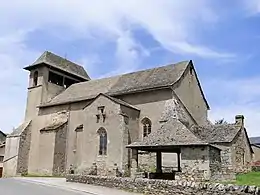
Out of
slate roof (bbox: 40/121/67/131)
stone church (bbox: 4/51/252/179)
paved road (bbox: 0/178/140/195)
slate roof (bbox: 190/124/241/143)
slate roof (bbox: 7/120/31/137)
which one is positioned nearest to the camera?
paved road (bbox: 0/178/140/195)

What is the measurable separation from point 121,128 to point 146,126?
3135 millimetres

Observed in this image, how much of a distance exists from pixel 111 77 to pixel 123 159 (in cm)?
1439

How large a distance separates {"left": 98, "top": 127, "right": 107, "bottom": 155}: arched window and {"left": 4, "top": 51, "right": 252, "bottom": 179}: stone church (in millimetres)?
93

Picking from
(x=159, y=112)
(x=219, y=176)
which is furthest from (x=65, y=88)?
(x=219, y=176)

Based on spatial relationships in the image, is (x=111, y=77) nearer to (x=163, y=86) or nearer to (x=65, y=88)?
(x=65, y=88)

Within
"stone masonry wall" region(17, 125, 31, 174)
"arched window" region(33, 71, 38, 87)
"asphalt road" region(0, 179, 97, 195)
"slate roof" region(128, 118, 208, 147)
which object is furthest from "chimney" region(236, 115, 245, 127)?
"arched window" region(33, 71, 38, 87)

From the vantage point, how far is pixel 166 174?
22406 millimetres

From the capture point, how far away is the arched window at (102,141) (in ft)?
97.8

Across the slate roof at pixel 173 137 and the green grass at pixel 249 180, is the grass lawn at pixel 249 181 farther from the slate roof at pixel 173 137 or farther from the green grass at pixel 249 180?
the slate roof at pixel 173 137

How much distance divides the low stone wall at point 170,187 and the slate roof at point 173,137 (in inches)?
124

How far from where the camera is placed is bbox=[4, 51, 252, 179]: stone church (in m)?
27.3

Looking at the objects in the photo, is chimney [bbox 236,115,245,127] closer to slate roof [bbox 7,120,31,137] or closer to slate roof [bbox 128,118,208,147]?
slate roof [bbox 128,118,208,147]

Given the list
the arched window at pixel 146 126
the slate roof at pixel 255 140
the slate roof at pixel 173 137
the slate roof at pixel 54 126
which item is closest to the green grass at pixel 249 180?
the slate roof at pixel 173 137

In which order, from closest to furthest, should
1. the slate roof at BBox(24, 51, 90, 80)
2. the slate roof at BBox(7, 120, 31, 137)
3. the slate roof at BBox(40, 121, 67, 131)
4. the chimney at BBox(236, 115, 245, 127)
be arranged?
1. the chimney at BBox(236, 115, 245, 127)
2. the slate roof at BBox(40, 121, 67, 131)
3. the slate roof at BBox(7, 120, 31, 137)
4. the slate roof at BBox(24, 51, 90, 80)
